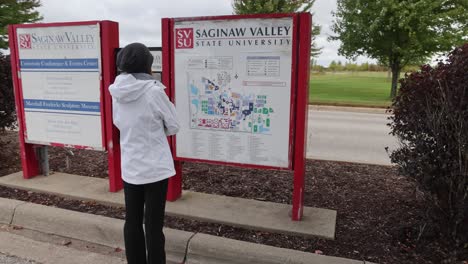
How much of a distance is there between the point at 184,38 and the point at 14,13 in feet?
73.4

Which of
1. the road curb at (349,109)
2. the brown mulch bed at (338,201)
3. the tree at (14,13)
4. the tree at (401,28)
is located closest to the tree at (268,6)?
the tree at (401,28)

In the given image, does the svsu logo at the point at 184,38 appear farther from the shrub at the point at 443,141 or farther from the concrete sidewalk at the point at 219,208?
the shrub at the point at 443,141

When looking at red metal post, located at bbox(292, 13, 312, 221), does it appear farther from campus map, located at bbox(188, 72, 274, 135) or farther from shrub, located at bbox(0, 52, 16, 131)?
shrub, located at bbox(0, 52, 16, 131)

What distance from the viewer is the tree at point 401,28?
58.1 ft

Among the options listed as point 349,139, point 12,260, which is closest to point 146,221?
point 12,260

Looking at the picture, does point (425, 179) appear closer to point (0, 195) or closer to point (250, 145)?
point (250, 145)

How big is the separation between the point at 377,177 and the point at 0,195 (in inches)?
188

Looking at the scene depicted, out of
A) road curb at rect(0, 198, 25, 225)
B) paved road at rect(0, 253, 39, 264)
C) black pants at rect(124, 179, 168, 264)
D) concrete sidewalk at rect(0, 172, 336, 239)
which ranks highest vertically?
black pants at rect(124, 179, 168, 264)

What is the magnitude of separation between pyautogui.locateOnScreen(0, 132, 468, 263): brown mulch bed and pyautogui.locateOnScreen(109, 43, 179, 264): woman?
99cm

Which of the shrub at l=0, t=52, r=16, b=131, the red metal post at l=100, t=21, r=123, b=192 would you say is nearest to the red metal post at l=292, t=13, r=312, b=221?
the red metal post at l=100, t=21, r=123, b=192

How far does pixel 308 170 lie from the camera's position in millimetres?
5602

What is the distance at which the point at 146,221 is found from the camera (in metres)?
2.88

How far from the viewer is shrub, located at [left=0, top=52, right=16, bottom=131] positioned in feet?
17.8

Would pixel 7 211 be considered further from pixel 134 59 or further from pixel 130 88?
pixel 134 59
